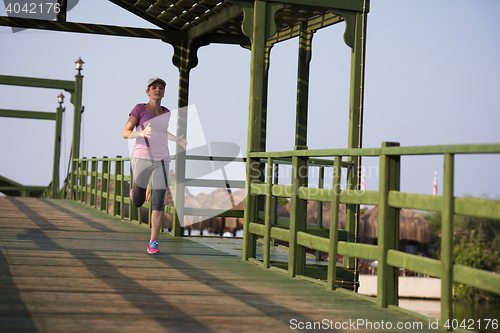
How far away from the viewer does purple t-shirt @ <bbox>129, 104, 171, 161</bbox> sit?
5.70 metres

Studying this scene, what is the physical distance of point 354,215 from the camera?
23.2 ft

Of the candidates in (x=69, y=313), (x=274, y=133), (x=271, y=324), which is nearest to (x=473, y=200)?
(x=271, y=324)

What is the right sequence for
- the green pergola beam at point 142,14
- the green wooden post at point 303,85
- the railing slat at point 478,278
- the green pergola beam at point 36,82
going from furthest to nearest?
1. the green pergola beam at point 36,82
2. the green pergola beam at point 142,14
3. the green wooden post at point 303,85
4. the railing slat at point 478,278

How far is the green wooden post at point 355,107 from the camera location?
7.07 m

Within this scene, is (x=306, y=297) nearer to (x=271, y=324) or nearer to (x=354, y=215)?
(x=271, y=324)

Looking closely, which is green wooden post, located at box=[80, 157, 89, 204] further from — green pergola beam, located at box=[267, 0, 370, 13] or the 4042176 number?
green pergola beam, located at box=[267, 0, 370, 13]

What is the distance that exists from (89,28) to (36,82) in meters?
11.2

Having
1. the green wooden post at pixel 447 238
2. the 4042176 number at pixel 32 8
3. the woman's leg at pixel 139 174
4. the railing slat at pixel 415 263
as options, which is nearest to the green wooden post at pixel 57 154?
the 4042176 number at pixel 32 8

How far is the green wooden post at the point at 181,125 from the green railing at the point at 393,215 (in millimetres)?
2999

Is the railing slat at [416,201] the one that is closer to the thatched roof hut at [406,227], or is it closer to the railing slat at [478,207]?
the railing slat at [478,207]

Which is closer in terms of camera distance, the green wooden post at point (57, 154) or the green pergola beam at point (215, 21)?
the green pergola beam at point (215, 21)

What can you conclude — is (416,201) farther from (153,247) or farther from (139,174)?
(153,247)

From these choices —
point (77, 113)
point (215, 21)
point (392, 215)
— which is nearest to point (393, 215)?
point (392, 215)

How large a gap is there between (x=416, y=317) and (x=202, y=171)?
17.4ft
